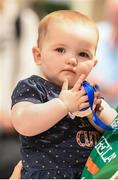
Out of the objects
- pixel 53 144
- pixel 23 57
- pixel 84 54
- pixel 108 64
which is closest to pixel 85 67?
pixel 84 54

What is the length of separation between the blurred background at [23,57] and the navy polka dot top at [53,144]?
27 centimetres

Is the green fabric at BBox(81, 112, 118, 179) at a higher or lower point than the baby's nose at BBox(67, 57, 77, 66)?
lower

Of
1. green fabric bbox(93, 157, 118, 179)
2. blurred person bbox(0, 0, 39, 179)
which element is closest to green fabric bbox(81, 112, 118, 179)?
green fabric bbox(93, 157, 118, 179)

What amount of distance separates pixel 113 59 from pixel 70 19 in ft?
1.17

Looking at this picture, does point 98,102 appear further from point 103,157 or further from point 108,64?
point 108,64

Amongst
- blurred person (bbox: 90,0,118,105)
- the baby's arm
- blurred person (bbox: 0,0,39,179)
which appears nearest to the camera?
the baby's arm

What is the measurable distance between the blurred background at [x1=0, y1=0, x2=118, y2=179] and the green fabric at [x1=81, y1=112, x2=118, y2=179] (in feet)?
0.91

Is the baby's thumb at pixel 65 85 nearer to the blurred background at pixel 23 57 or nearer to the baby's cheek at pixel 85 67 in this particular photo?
the baby's cheek at pixel 85 67

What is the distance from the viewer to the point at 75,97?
3.10 feet

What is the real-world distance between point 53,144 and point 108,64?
40 cm

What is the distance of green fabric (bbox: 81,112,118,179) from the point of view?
0.96 meters

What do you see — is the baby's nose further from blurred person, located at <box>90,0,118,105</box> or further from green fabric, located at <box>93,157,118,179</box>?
blurred person, located at <box>90,0,118,105</box>

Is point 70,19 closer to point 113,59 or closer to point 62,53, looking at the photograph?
point 62,53

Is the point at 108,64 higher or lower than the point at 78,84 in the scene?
lower
